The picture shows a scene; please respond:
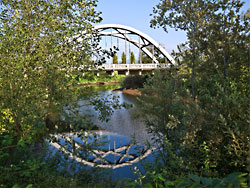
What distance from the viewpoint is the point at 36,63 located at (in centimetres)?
598

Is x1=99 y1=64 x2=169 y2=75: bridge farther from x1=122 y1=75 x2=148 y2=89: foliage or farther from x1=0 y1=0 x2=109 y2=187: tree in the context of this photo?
x1=0 y1=0 x2=109 y2=187: tree

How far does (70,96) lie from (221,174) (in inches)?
144

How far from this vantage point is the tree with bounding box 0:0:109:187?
194 inches

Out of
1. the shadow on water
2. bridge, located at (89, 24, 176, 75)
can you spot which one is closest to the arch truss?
bridge, located at (89, 24, 176, 75)

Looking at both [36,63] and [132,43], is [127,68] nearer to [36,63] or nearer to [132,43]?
[132,43]

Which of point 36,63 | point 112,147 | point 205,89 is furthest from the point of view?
point 112,147

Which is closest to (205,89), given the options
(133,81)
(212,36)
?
(212,36)

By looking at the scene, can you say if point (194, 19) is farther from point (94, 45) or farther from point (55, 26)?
point (55, 26)

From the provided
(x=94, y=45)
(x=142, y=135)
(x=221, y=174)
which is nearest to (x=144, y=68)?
(x=142, y=135)

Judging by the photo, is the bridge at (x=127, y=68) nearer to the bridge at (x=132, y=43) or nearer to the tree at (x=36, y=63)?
the bridge at (x=132, y=43)

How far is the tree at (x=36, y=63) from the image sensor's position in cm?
493

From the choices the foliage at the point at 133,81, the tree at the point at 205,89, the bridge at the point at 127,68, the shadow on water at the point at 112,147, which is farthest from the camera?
the foliage at the point at 133,81

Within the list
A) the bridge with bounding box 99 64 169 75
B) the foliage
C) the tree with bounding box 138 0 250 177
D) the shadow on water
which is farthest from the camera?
the foliage

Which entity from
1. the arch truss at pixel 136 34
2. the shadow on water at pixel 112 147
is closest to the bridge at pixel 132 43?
the arch truss at pixel 136 34
